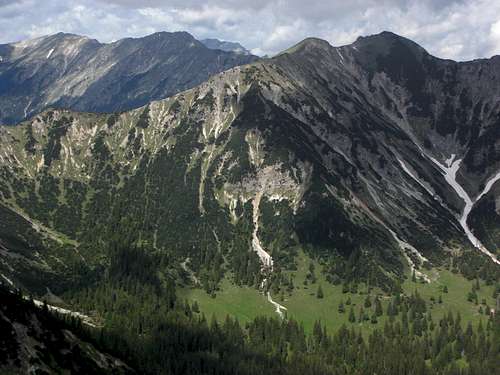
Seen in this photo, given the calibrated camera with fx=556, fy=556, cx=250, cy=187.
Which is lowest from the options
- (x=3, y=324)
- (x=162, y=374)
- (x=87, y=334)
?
(x=162, y=374)

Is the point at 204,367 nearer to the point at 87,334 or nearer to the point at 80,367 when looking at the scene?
the point at 87,334

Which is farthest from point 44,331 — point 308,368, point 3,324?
point 308,368

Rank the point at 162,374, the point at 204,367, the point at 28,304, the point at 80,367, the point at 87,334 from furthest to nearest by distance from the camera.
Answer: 1. the point at 204,367
2. the point at 162,374
3. the point at 87,334
4. the point at 28,304
5. the point at 80,367

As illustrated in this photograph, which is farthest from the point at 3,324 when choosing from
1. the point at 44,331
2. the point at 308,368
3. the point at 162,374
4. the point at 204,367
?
the point at 308,368

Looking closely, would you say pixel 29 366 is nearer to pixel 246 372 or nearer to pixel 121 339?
pixel 121 339

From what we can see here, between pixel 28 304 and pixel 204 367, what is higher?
pixel 28 304

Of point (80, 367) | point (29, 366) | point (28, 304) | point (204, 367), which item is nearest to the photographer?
point (29, 366)

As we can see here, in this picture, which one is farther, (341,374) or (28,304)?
(341,374)
